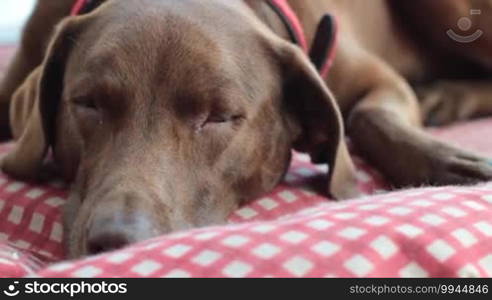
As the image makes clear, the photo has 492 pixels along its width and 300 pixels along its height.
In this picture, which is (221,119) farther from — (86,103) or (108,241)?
(108,241)

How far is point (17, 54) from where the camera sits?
2.45 m

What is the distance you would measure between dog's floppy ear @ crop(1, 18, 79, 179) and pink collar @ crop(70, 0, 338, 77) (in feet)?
0.83

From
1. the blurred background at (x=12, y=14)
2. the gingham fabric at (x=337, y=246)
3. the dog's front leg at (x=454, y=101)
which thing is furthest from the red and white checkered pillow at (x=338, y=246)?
the blurred background at (x=12, y=14)

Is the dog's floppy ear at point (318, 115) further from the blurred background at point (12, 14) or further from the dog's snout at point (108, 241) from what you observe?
the blurred background at point (12, 14)

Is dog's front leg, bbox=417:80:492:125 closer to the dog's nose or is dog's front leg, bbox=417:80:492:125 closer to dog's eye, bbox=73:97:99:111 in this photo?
dog's eye, bbox=73:97:99:111

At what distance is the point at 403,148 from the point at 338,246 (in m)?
0.81

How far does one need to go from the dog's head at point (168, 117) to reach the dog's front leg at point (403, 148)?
0.14 metres

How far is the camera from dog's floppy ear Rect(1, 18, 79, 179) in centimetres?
184

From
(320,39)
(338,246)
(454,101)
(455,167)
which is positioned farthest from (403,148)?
(338,246)

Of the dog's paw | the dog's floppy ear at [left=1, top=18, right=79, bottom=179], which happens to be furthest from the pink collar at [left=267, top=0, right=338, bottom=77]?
the dog's floppy ear at [left=1, top=18, right=79, bottom=179]

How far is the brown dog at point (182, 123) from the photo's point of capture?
1.56m

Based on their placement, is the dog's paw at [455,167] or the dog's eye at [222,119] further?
the dog's paw at [455,167]

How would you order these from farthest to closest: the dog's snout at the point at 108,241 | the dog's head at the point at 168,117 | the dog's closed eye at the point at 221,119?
1. the dog's closed eye at the point at 221,119
2. the dog's head at the point at 168,117
3. the dog's snout at the point at 108,241

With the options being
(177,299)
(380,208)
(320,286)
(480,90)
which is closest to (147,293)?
(177,299)
